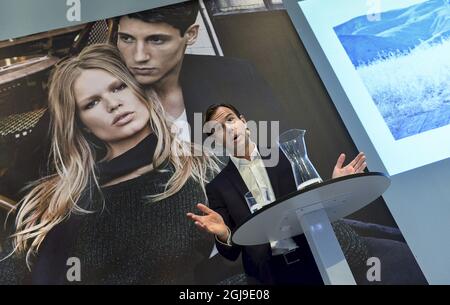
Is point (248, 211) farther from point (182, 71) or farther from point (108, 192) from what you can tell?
point (182, 71)

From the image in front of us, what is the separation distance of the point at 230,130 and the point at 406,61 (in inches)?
38.2

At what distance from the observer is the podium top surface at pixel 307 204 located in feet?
4.25

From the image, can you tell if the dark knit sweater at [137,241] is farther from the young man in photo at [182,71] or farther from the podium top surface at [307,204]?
the podium top surface at [307,204]

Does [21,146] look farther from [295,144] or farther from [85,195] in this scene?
[295,144]

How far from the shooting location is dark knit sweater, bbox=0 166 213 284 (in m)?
2.10

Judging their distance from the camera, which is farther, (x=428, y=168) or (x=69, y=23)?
(x=69, y=23)

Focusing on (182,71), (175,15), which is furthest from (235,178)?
(175,15)

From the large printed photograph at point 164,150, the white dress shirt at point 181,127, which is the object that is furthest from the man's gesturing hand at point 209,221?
the white dress shirt at point 181,127

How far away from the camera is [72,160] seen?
7.87ft

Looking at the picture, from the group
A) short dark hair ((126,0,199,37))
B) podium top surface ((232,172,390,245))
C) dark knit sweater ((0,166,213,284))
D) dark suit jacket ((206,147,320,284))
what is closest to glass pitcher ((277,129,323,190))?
podium top surface ((232,172,390,245))

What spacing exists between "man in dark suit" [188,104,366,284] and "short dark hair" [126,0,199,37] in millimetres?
865

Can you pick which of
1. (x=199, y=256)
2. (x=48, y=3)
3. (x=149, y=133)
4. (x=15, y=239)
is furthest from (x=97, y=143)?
(x=48, y=3)

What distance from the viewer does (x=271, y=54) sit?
8.79ft

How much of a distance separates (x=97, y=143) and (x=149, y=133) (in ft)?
0.69
